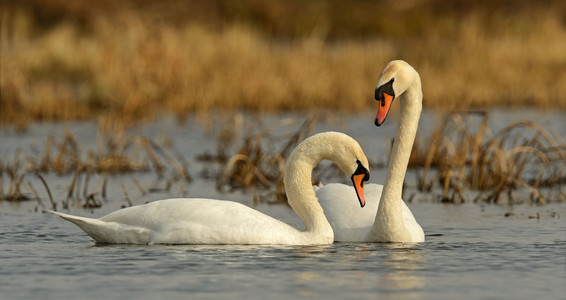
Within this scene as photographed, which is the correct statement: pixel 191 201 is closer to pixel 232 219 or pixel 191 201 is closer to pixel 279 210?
pixel 232 219

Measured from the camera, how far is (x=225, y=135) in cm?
1392

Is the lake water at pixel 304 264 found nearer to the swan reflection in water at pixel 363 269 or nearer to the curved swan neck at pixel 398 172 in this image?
the swan reflection in water at pixel 363 269

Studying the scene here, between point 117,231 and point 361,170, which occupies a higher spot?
point 361,170

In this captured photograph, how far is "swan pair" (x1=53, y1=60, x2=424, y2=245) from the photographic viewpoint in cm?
802

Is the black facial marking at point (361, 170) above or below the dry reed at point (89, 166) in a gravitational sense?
below

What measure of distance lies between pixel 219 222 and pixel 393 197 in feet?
4.14

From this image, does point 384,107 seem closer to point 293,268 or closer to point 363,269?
point 363,269

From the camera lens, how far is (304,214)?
27.2 feet

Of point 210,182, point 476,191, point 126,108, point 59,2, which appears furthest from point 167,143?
point 59,2

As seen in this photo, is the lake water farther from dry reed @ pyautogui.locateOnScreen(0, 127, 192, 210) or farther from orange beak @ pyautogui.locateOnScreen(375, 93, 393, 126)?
dry reed @ pyautogui.locateOnScreen(0, 127, 192, 210)

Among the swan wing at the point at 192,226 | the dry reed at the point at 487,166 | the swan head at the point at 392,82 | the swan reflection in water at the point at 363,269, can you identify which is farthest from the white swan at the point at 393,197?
the dry reed at the point at 487,166

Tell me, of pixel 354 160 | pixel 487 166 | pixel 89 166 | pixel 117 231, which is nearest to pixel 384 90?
pixel 354 160

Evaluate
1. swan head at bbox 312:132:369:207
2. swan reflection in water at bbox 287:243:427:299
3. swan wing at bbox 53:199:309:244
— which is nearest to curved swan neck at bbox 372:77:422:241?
swan reflection in water at bbox 287:243:427:299

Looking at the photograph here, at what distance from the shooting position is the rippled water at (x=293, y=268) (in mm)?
6352
